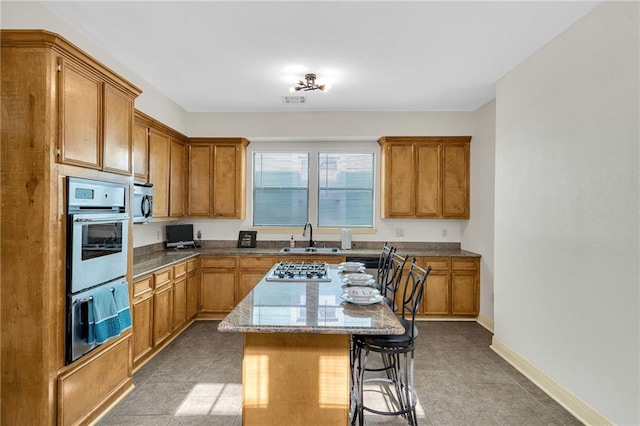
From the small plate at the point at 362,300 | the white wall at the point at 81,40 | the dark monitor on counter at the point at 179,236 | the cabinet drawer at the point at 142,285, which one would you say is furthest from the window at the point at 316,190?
the small plate at the point at 362,300

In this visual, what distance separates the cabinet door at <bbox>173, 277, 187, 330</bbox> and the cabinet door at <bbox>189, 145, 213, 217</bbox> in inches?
44.4

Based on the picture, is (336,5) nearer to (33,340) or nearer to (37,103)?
(37,103)

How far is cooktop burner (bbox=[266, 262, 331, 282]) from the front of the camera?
262 centimetres

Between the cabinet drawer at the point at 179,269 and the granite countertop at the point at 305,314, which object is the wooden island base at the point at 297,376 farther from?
the cabinet drawer at the point at 179,269

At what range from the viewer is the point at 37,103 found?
1871mm

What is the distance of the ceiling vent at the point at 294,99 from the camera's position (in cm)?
415

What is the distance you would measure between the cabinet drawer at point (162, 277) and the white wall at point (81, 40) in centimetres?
177

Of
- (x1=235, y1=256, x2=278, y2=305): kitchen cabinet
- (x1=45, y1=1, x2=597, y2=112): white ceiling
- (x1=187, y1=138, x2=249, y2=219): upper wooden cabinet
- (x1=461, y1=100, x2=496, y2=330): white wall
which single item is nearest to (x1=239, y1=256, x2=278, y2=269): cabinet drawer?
(x1=235, y1=256, x2=278, y2=305): kitchen cabinet

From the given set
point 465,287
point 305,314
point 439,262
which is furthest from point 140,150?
point 465,287

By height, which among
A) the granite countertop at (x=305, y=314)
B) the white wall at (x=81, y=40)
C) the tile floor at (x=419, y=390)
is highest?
the white wall at (x=81, y=40)

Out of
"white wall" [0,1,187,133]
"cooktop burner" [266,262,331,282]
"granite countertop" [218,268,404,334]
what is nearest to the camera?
"granite countertop" [218,268,404,334]

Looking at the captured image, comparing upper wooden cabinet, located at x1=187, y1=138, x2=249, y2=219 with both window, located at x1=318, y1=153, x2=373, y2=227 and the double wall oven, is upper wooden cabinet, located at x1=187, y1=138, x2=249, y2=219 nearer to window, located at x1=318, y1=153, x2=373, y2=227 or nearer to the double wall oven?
window, located at x1=318, y1=153, x2=373, y2=227

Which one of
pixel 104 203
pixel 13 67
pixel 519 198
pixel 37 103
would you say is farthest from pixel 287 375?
pixel 519 198

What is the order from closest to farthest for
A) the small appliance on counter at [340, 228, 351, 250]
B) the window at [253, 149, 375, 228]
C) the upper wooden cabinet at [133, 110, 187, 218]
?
the upper wooden cabinet at [133, 110, 187, 218], the small appliance on counter at [340, 228, 351, 250], the window at [253, 149, 375, 228]
